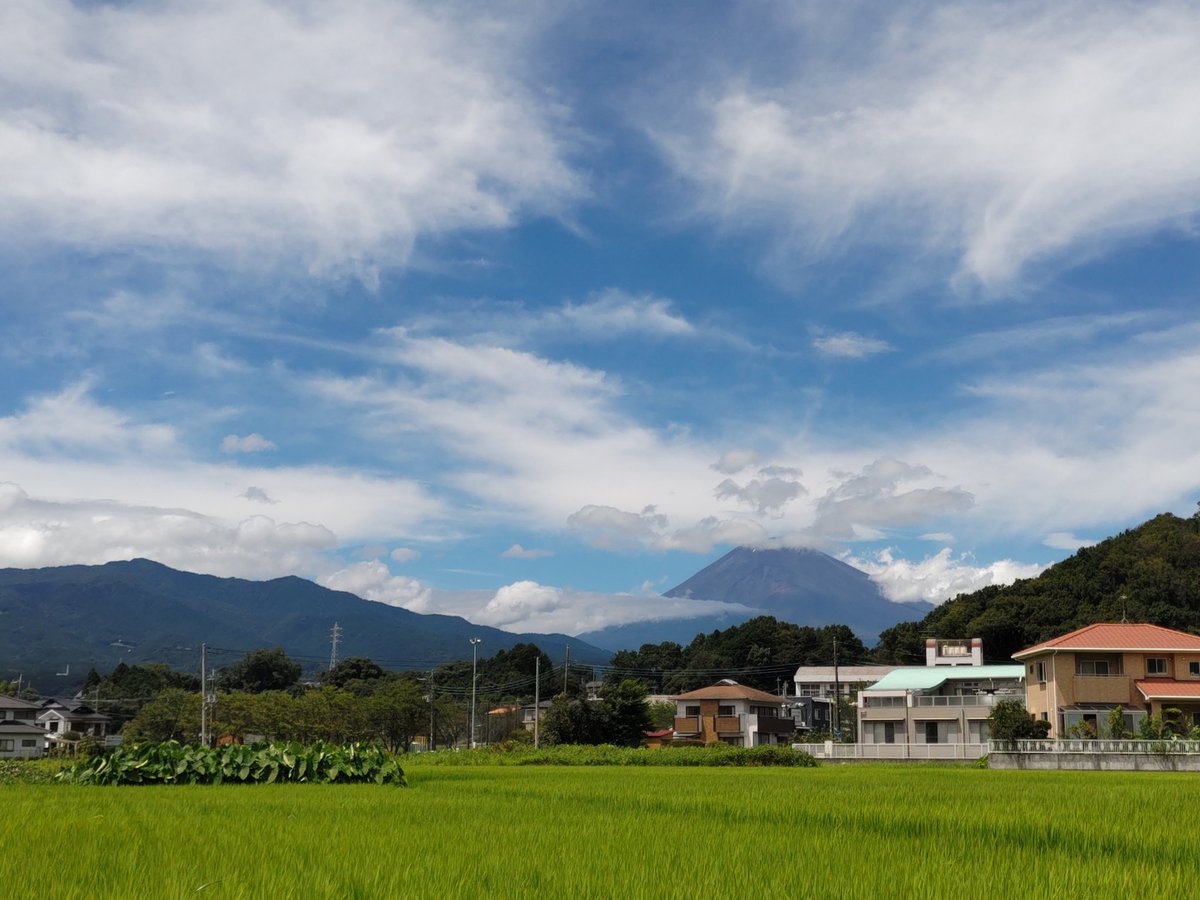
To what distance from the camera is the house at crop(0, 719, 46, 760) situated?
75000 millimetres

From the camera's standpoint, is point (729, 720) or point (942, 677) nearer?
point (942, 677)

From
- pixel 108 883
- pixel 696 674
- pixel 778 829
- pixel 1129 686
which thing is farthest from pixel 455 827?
pixel 696 674

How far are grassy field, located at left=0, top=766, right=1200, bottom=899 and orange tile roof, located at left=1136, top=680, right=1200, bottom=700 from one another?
1459 inches

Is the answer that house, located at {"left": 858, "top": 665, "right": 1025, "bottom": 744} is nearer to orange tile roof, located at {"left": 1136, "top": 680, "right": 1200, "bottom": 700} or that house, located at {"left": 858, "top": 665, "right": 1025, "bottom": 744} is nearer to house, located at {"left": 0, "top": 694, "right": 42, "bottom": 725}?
orange tile roof, located at {"left": 1136, "top": 680, "right": 1200, "bottom": 700}

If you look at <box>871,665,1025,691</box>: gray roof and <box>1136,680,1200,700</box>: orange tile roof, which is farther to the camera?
<box>871,665,1025,691</box>: gray roof

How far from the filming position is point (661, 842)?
692 cm

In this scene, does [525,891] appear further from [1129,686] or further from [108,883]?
[1129,686]

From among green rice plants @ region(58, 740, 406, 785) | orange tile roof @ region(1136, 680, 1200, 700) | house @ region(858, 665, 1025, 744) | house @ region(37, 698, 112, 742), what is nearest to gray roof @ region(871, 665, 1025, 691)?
house @ region(858, 665, 1025, 744)

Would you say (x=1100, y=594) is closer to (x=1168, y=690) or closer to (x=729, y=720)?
(x=729, y=720)

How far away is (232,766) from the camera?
16547 millimetres

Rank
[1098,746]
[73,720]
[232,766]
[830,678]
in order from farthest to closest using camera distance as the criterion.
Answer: [73,720] → [830,678] → [1098,746] → [232,766]

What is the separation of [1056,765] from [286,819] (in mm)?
27785

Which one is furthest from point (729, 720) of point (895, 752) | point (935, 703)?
point (895, 752)

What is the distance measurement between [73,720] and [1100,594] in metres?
97.9
